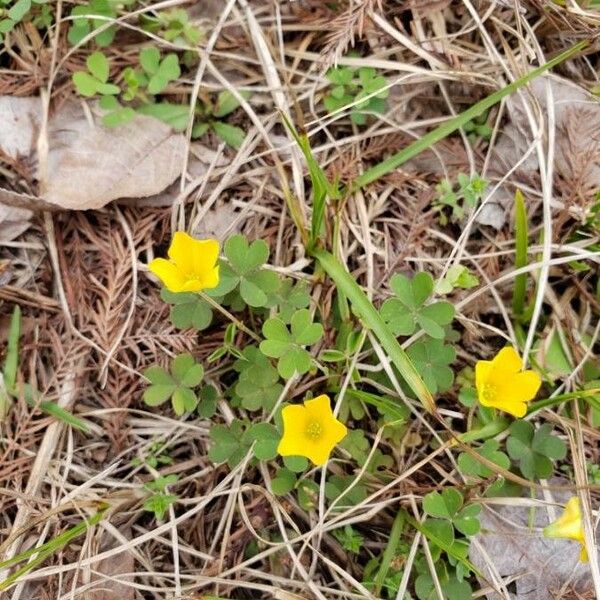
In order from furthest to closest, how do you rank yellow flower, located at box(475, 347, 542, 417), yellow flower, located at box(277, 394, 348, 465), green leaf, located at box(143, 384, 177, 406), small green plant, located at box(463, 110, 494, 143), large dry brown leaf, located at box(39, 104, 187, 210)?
1. small green plant, located at box(463, 110, 494, 143)
2. large dry brown leaf, located at box(39, 104, 187, 210)
3. green leaf, located at box(143, 384, 177, 406)
4. yellow flower, located at box(475, 347, 542, 417)
5. yellow flower, located at box(277, 394, 348, 465)

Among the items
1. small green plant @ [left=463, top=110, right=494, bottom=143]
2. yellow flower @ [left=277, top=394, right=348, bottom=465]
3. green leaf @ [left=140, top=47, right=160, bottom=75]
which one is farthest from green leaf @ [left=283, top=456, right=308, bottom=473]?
green leaf @ [left=140, top=47, right=160, bottom=75]

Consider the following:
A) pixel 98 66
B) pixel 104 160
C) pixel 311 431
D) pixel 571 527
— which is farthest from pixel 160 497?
pixel 98 66

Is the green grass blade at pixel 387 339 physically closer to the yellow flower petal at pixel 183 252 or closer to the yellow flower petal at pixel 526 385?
the yellow flower petal at pixel 526 385

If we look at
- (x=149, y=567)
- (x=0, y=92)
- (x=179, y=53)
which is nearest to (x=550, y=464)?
(x=149, y=567)

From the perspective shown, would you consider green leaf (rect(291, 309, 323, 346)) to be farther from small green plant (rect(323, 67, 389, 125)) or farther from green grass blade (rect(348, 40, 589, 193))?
small green plant (rect(323, 67, 389, 125))

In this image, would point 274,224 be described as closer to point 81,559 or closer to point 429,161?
point 429,161

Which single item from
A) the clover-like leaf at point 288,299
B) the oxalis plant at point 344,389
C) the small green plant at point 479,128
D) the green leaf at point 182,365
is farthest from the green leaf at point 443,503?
the small green plant at point 479,128

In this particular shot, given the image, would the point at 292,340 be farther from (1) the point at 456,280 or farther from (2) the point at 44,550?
(2) the point at 44,550
